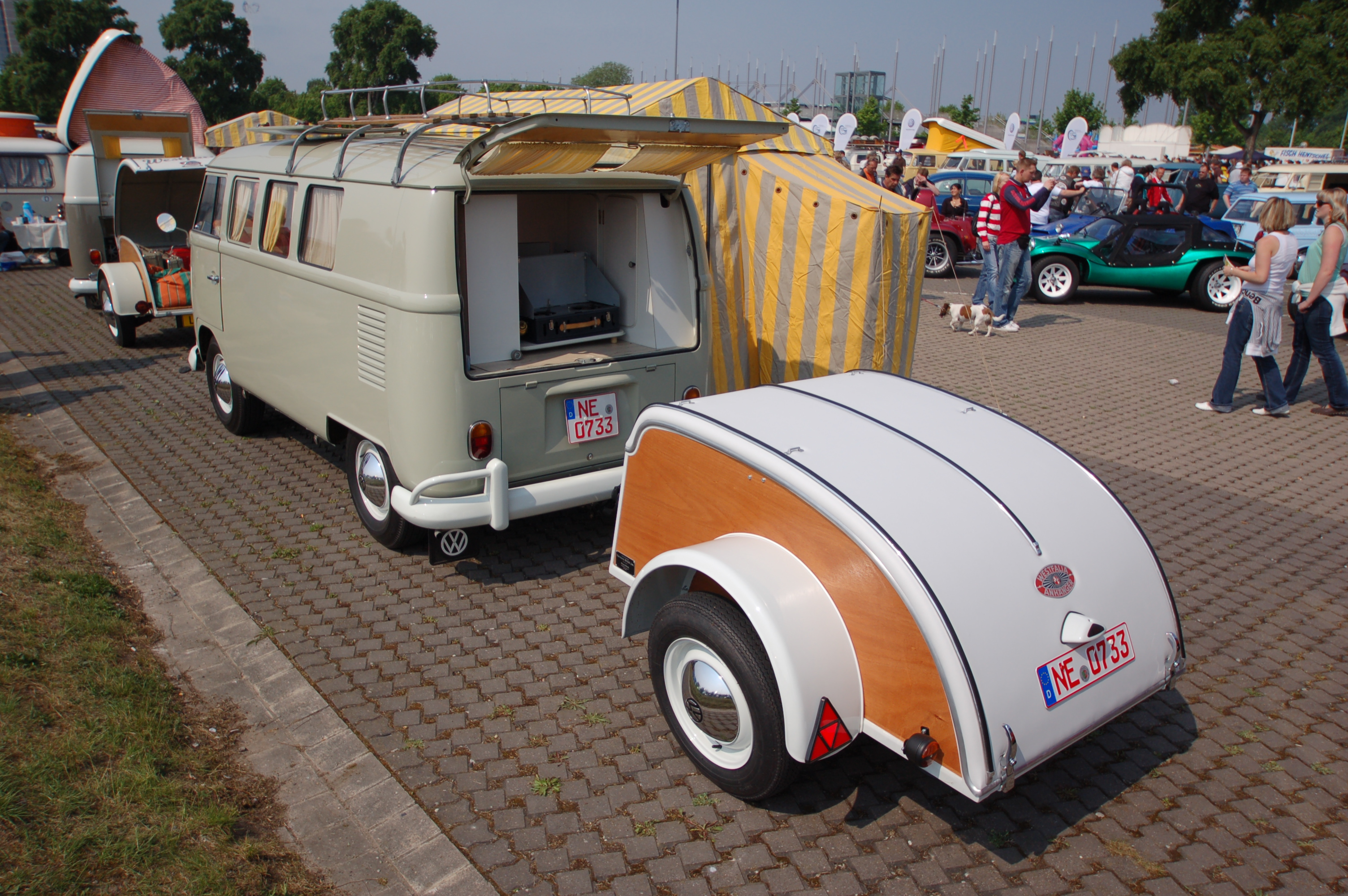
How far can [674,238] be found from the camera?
5.29m

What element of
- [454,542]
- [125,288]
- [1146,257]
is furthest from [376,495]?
[1146,257]

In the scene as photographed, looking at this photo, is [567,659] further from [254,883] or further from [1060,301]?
[1060,301]

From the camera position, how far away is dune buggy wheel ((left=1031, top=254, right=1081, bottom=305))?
1434 centimetres

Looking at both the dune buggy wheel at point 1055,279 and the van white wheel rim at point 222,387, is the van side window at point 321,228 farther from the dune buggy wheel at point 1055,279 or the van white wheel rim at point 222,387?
the dune buggy wheel at point 1055,279

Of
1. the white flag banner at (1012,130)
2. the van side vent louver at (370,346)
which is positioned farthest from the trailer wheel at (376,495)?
the white flag banner at (1012,130)

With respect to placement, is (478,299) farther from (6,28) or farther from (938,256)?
(6,28)

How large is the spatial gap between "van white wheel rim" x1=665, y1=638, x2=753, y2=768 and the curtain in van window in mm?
18748

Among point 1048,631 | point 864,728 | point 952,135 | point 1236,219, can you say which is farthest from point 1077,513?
point 952,135

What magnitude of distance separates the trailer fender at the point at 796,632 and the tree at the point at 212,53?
6374 centimetres

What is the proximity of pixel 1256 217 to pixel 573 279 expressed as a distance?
14.7m

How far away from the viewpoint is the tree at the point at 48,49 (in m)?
45.5

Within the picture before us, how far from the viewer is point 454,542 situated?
4.92m

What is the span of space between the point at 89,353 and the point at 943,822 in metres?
10.6

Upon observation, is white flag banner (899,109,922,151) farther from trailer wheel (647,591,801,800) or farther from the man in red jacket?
trailer wheel (647,591,801,800)
